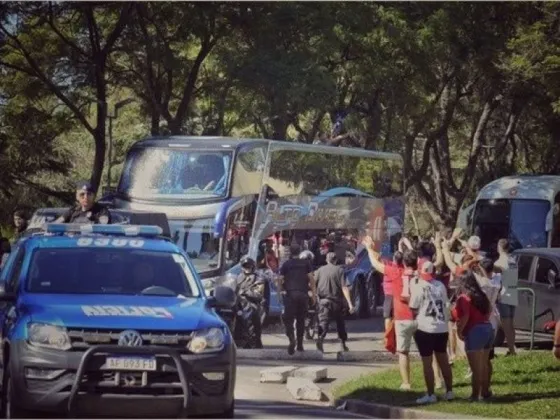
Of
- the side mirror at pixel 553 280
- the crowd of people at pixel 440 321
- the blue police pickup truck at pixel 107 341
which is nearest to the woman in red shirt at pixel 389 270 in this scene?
the crowd of people at pixel 440 321

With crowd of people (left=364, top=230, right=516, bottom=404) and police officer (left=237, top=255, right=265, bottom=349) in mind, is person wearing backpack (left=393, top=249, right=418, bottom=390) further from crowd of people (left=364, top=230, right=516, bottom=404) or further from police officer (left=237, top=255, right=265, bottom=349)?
police officer (left=237, top=255, right=265, bottom=349)

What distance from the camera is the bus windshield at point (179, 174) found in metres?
28.4

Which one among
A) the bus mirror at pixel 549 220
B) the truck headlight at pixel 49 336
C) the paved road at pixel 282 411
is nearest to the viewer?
the truck headlight at pixel 49 336

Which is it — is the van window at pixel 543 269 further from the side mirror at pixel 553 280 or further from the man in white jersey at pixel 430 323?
the man in white jersey at pixel 430 323

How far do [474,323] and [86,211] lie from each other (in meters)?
4.75

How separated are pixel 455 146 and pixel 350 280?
87.4 feet

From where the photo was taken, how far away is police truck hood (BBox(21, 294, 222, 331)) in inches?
454

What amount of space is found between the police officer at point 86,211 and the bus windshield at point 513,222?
78.5ft

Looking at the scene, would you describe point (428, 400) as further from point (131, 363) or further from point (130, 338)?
point (131, 363)

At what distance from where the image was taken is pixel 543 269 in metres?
24.9

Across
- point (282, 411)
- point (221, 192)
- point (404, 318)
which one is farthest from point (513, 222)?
point (282, 411)

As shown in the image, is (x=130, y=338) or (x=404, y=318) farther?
(x=404, y=318)

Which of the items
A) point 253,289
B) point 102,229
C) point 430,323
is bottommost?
point 253,289

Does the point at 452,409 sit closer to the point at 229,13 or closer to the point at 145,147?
the point at 145,147
